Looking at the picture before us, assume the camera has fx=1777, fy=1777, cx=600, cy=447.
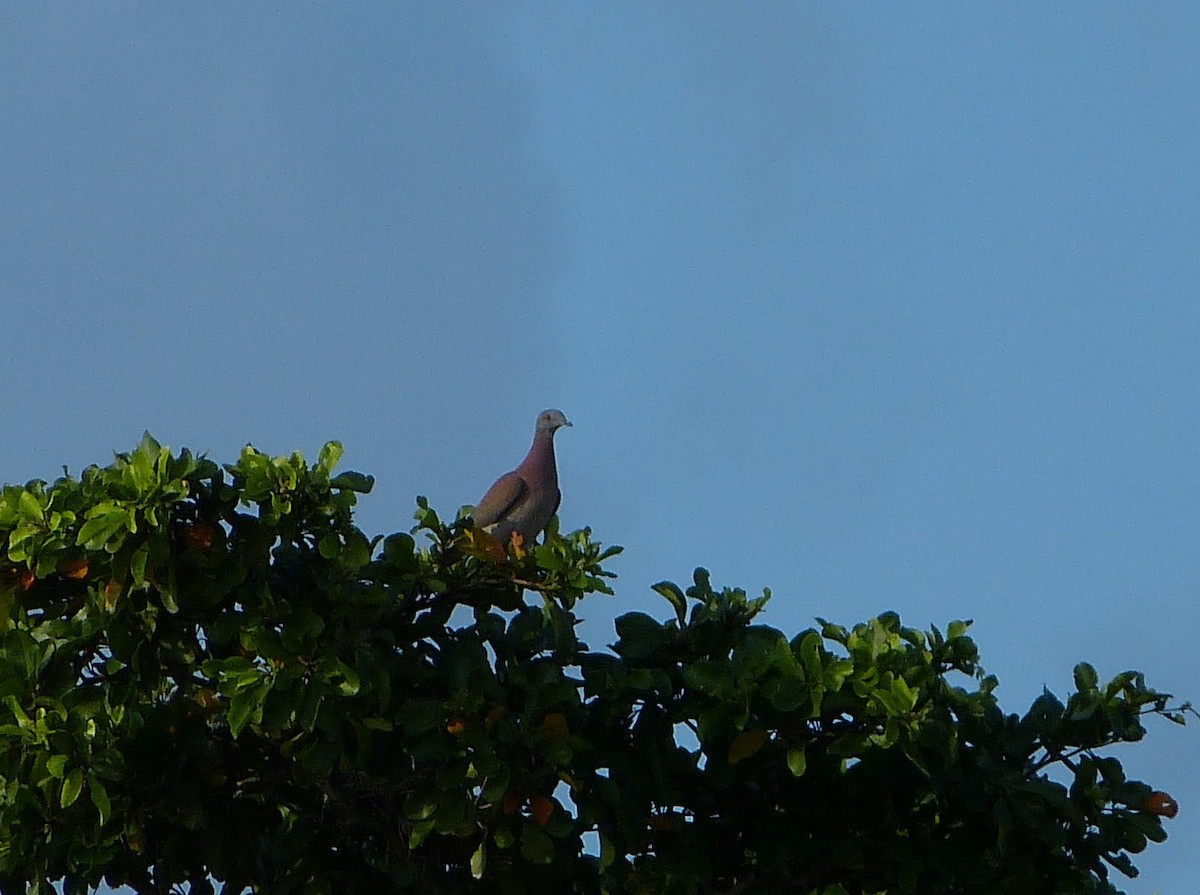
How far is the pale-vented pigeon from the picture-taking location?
10742 millimetres

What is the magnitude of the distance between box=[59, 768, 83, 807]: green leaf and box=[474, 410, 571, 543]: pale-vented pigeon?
4061 millimetres

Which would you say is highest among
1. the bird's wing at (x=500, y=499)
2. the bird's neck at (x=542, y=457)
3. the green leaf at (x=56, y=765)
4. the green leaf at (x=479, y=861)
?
the bird's neck at (x=542, y=457)

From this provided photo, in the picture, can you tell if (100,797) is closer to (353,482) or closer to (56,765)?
(56,765)

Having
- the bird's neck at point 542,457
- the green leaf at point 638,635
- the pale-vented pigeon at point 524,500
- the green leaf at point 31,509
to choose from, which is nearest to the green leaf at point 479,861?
the green leaf at point 638,635

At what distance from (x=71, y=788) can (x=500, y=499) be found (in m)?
4.42

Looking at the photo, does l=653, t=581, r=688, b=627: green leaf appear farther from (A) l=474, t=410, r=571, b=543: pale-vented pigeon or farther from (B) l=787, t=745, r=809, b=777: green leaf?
(A) l=474, t=410, r=571, b=543: pale-vented pigeon

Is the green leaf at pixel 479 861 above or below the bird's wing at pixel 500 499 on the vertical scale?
below

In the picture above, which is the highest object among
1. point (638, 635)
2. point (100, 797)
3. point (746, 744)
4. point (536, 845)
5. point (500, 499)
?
point (500, 499)

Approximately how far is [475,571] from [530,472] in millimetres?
3675

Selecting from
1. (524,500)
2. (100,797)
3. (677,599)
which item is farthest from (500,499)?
(100,797)

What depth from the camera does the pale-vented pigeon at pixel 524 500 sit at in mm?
10742

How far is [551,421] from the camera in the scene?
11.5 metres

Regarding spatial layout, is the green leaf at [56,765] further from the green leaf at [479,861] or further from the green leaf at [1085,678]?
the green leaf at [1085,678]

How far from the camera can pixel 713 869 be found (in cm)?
779
